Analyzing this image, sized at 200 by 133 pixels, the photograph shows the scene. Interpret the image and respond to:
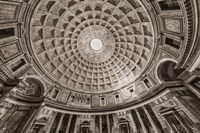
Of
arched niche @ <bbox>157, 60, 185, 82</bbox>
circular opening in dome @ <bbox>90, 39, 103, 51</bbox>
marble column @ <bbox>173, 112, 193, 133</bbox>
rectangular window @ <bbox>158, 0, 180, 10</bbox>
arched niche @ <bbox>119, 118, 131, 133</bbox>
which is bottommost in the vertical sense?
marble column @ <bbox>173, 112, 193, 133</bbox>

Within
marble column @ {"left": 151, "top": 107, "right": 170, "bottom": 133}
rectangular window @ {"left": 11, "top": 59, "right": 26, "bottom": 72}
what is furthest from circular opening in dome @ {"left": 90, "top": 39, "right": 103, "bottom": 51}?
marble column @ {"left": 151, "top": 107, "right": 170, "bottom": 133}

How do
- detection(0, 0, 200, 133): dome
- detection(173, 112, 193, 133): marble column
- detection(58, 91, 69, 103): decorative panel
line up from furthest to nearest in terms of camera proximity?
detection(58, 91, 69, 103): decorative panel, detection(173, 112, 193, 133): marble column, detection(0, 0, 200, 133): dome

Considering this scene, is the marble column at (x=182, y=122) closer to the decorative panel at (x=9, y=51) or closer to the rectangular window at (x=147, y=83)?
the rectangular window at (x=147, y=83)

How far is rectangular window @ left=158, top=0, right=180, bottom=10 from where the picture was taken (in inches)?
423

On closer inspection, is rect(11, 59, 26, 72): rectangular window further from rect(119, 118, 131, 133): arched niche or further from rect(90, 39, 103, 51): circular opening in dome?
rect(119, 118, 131, 133): arched niche

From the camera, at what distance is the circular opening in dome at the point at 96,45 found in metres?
22.4

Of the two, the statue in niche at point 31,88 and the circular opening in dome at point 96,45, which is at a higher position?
the circular opening in dome at point 96,45

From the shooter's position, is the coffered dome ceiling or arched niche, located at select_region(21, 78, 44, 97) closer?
the coffered dome ceiling

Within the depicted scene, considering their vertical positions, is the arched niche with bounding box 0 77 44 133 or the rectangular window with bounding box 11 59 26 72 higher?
the rectangular window with bounding box 11 59 26 72

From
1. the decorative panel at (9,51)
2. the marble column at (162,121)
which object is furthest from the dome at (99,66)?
the decorative panel at (9,51)

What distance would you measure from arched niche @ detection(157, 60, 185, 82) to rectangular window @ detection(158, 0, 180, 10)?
646cm

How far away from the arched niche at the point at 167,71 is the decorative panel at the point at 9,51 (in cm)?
1867

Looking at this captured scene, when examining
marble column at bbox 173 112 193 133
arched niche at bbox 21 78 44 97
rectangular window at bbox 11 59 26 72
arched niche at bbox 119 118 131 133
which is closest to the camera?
marble column at bbox 173 112 193 133

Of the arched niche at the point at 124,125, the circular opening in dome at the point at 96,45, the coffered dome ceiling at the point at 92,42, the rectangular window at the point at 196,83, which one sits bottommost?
the arched niche at the point at 124,125
